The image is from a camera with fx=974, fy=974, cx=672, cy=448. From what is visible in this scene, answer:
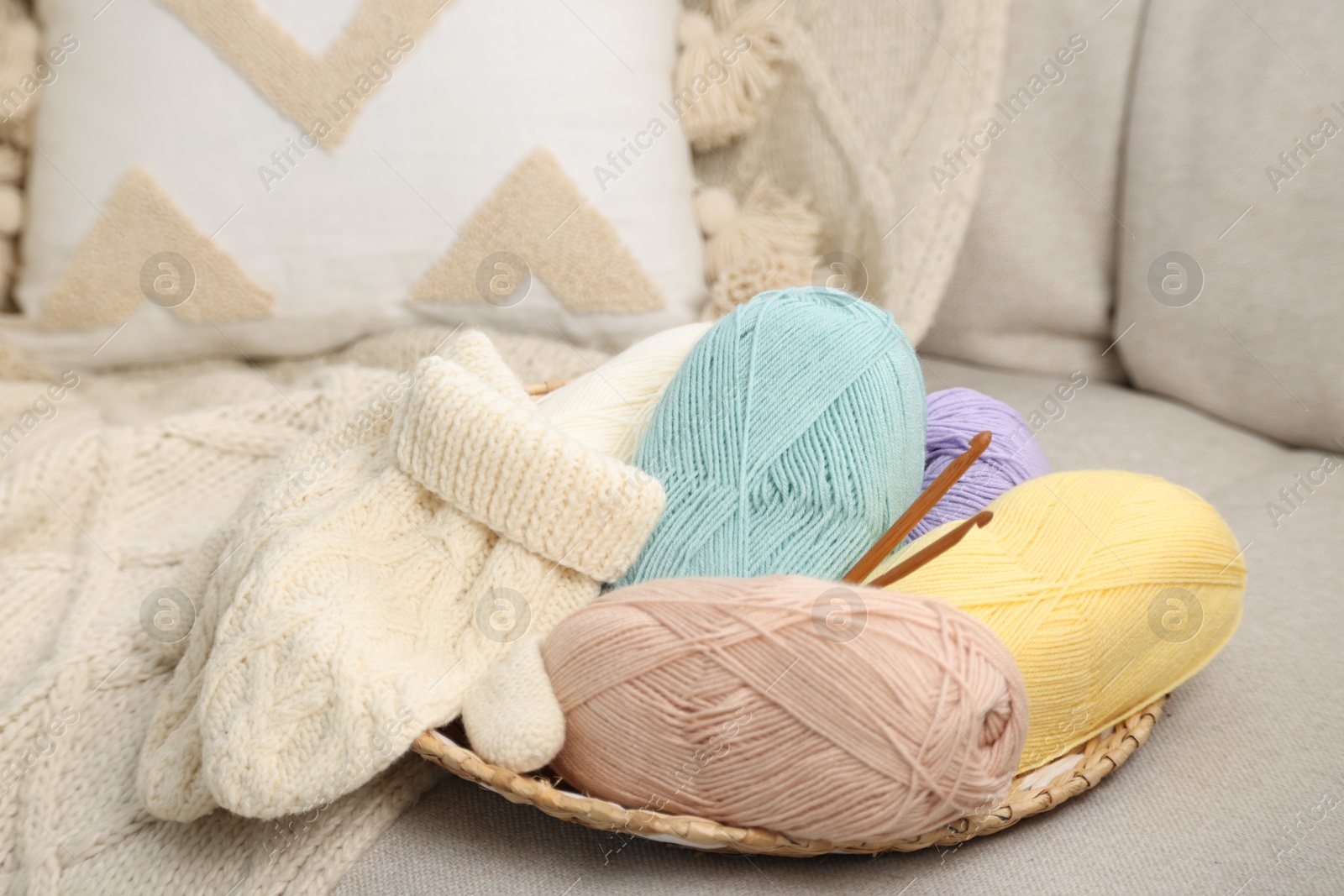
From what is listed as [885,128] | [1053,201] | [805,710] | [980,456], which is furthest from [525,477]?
[1053,201]

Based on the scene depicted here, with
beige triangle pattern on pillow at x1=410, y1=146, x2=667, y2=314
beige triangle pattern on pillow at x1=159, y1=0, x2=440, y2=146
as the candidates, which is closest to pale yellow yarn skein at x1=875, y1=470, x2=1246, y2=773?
beige triangle pattern on pillow at x1=410, y1=146, x2=667, y2=314

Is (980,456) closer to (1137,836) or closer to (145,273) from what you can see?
(1137,836)

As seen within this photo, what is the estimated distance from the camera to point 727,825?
51cm

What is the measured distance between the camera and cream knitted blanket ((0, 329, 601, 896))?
57cm

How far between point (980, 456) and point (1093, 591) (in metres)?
0.16

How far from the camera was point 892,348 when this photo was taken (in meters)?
0.67

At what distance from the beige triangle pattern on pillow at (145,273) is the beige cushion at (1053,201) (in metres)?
0.73

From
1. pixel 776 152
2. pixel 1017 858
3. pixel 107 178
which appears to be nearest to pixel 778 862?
pixel 1017 858

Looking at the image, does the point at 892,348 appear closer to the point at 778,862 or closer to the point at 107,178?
the point at 778,862

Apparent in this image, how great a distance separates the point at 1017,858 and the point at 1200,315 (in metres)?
0.60

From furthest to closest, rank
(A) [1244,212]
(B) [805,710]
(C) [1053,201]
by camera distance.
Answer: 1. (C) [1053,201]
2. (A) [1244,212]
3. (B) [805,710]

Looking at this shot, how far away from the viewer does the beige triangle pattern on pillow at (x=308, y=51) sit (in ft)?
→ 2.95

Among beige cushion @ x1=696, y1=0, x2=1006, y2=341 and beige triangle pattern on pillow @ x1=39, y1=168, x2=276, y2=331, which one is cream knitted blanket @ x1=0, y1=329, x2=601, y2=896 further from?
beige cushion @ x1=696, y1=0, x2=1006, y2=341

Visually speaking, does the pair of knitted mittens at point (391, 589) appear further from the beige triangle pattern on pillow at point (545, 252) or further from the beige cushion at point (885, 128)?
the beige cushion at point (885, 128)
